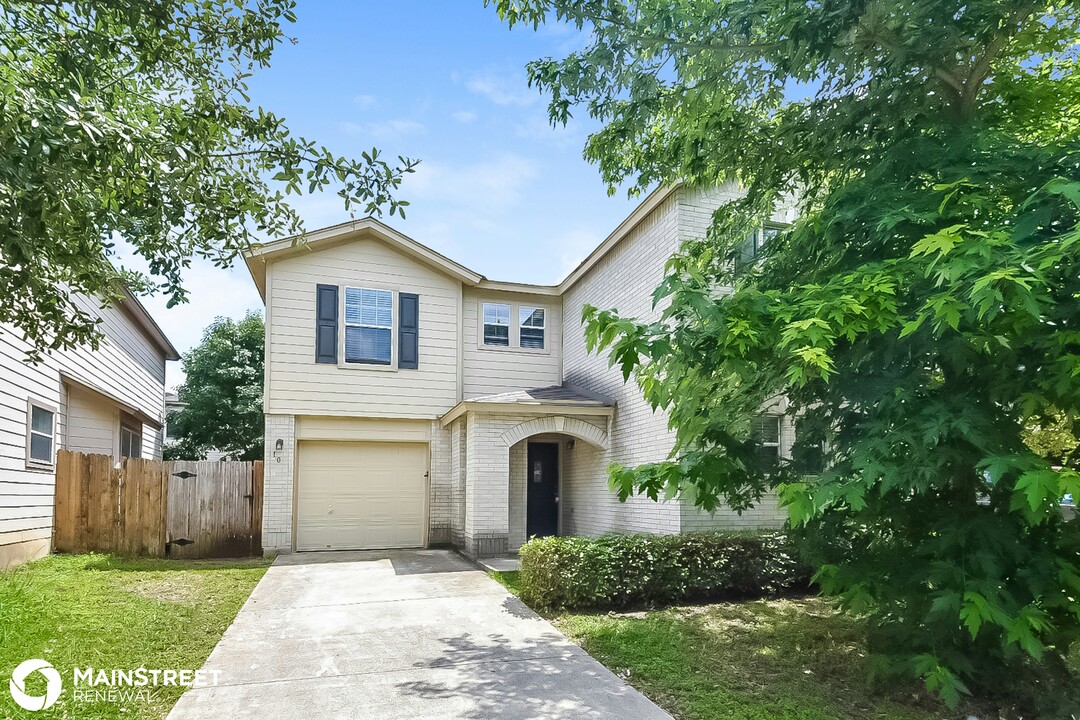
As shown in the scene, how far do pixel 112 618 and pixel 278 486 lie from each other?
577 centimetres

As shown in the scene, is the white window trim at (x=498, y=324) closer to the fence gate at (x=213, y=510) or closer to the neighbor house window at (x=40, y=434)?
the fence gate at (x=213, y=510)

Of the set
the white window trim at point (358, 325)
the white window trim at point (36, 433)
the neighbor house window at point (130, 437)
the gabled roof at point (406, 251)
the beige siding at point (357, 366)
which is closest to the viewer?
the white window trim at point (36, 433)

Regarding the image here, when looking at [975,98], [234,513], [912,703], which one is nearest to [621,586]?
[912,703]

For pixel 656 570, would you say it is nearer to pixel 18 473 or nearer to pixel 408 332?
pixel 408 332

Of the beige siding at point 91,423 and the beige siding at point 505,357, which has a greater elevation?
the beige siding at point 505,357

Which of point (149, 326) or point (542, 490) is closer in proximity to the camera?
point (542, 490)

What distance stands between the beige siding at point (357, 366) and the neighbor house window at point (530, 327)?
153 centimetres

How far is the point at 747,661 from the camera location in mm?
6105

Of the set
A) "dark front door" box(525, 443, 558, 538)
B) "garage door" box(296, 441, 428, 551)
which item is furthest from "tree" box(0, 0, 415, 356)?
"dark front door" box(525, 443, 558, 538)

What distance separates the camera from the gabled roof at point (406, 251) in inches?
500

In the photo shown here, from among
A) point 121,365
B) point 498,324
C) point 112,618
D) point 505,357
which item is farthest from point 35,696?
point 121,365

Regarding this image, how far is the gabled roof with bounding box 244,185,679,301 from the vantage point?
41.7ft

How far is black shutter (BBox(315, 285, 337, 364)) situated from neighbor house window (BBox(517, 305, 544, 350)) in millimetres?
3910

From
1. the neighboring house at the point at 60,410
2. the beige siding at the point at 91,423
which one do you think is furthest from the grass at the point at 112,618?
the beige siding at the point at 91,423
